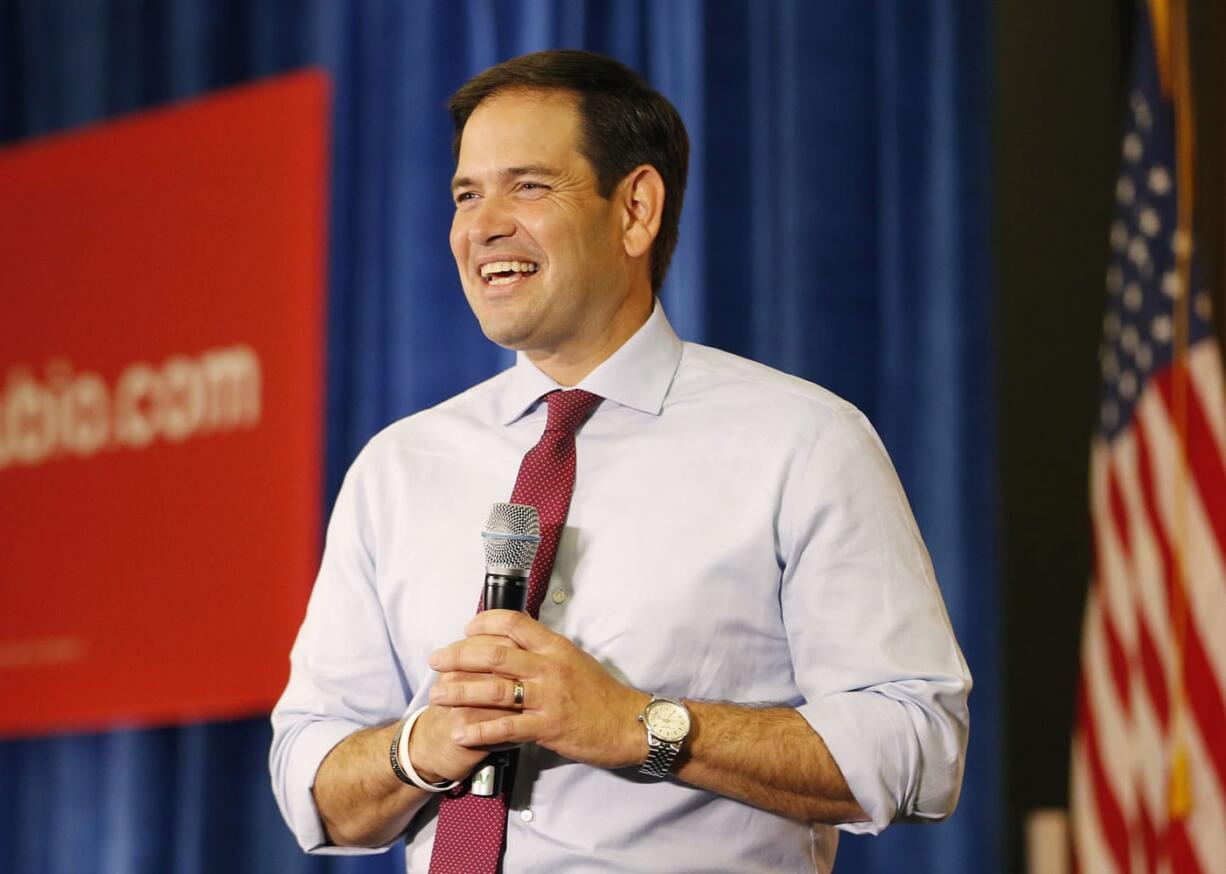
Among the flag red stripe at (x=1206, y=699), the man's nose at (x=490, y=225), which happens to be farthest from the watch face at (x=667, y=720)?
the flag red stripe at (x=1206, y=699)

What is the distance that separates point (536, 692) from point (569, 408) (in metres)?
0.44

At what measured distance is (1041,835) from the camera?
2447mm

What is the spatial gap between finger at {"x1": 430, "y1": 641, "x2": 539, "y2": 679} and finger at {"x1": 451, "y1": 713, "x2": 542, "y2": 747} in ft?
0.14

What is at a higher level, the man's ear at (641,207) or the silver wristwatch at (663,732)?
the man's ear at (641,207)

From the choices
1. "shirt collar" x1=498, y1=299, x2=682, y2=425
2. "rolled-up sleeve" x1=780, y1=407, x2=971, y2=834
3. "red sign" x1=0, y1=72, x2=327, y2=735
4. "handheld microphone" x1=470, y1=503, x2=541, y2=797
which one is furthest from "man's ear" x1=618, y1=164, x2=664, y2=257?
"red sign" x1=0, y1=72, x2=327, y2=735

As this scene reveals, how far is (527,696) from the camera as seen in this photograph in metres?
1.54

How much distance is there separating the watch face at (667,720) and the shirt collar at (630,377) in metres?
0.41

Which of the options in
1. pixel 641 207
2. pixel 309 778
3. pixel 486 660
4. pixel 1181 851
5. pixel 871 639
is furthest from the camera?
pixel 1181 851

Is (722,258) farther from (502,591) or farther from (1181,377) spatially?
(502,591)

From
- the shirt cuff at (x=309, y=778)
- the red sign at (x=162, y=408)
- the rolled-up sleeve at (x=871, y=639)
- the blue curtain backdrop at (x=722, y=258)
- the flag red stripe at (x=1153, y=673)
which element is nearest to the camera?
the rolled-up sleeve at (x=871, y=639)

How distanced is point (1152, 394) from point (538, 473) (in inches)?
61.4

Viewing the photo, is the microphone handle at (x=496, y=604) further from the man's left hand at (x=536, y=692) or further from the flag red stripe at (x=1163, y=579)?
the flag red stripe at (x=1163, y=579)

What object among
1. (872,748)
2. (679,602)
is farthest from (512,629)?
(872,748)

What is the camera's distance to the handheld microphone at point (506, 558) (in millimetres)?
1585
